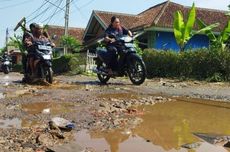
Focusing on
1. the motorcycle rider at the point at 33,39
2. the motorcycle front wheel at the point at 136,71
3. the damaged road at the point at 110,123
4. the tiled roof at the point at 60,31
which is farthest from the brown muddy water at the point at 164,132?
the tiled roof at the point at 60,31

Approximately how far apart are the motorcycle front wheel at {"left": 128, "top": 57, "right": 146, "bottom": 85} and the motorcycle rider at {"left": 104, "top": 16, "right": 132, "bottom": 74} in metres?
0.49

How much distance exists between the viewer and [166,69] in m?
14.4

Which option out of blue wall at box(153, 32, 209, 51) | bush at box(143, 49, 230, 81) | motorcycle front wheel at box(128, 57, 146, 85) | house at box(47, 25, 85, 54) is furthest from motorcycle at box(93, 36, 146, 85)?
house at box(47, 25, 85, 54)

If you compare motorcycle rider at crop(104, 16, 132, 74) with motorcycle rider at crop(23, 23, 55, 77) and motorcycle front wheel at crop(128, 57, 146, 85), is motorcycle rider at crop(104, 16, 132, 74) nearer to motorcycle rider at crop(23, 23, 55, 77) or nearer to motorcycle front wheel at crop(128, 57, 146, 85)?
motorcycle front wheel at crop(128, 57, 146, 85)

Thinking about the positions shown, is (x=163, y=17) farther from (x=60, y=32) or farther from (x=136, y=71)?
(x=60, y=32)

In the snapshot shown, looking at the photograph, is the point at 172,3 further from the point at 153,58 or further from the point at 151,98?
the point at 151,98

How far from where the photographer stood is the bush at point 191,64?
1226 cm

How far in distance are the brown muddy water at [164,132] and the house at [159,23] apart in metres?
16.6

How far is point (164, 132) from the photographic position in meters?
4.14

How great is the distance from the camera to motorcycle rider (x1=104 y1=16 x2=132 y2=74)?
9.93 m

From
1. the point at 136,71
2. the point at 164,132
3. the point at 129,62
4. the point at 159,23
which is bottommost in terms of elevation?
the point at 164,132

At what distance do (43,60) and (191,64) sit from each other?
16.6 ft

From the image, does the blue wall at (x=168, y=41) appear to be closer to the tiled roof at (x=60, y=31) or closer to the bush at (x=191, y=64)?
the bush at (x=191, y=64)

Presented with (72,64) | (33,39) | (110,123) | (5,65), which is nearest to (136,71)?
(33,39)
